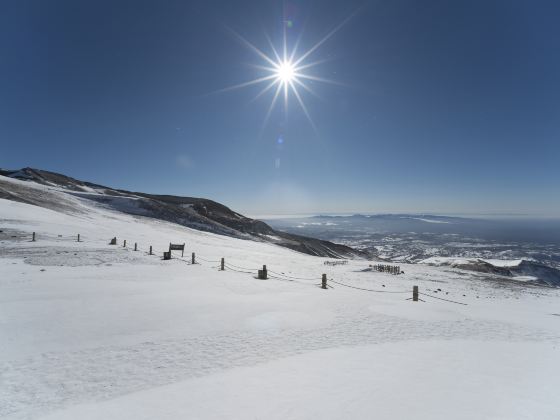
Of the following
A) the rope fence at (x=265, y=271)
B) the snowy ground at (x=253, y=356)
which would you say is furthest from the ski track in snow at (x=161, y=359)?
Answer: the rope fence at (x=265, y=271)

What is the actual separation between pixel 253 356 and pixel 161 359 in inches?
82.5

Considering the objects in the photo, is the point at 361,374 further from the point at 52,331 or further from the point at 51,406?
the point at 52,331

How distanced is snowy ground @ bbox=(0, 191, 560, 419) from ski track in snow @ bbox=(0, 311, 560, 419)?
4cm

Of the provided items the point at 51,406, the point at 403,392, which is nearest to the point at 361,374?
the point at 403,392

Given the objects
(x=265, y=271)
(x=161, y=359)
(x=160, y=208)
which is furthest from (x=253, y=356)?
(x=160, y=208)

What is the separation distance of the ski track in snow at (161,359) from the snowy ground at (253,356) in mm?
35

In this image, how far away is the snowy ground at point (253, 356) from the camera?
16.8ft

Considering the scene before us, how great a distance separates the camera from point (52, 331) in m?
7.74

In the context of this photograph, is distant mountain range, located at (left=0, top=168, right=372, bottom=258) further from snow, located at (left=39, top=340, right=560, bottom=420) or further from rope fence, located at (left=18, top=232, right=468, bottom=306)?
snow, located at (left=39, top=340, right=560, bottom=420)

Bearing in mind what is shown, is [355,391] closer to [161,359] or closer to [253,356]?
[253,356]

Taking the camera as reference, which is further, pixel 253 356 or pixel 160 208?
pixel 160 208

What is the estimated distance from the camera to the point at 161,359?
6.67 m

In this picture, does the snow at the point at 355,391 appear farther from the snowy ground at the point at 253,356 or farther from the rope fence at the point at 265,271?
the rope fence at the point at 265,271

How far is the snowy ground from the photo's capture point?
511cm
